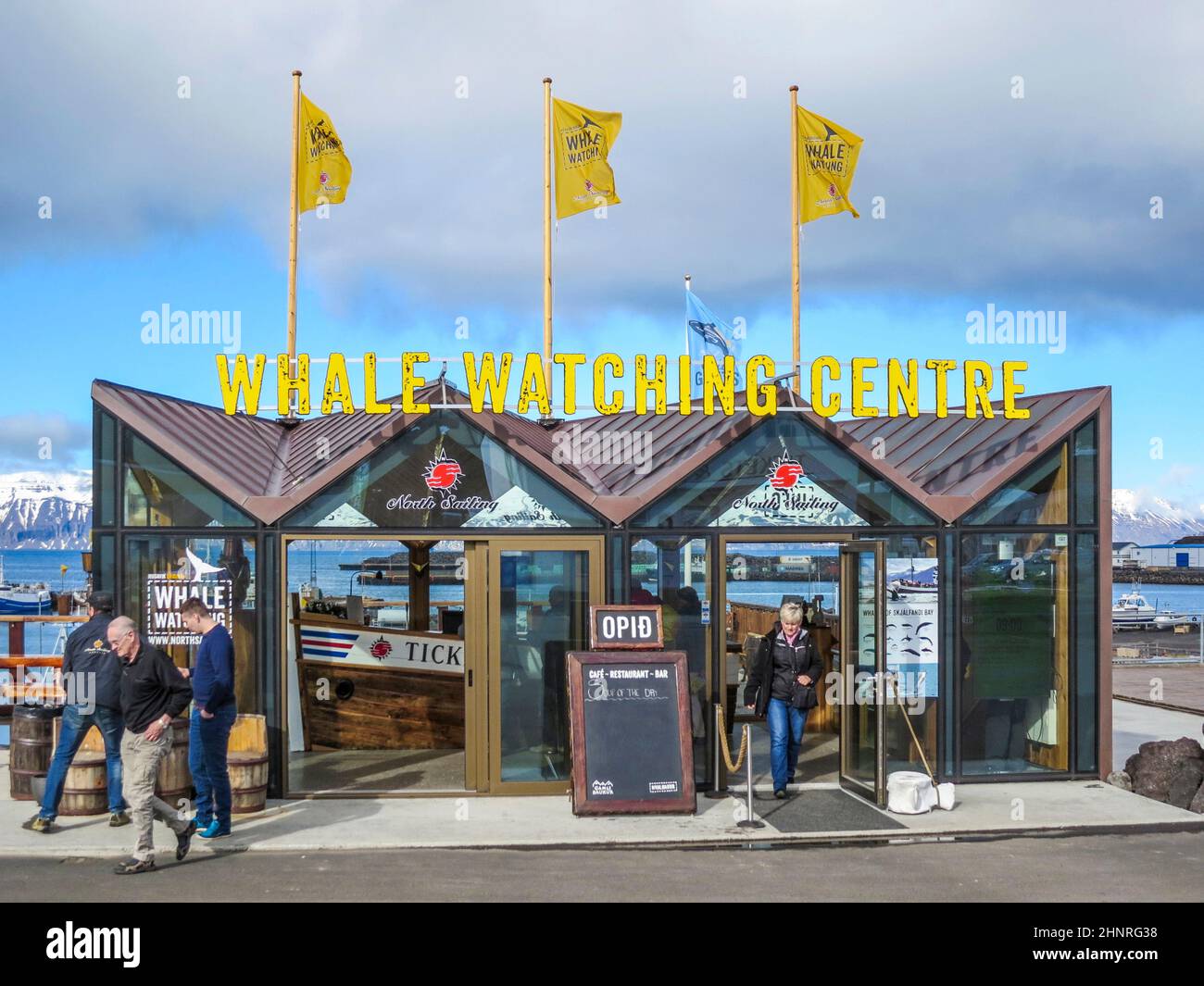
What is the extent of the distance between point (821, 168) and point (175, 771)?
9.74 m

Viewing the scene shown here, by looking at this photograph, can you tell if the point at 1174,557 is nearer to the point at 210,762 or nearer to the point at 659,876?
the point at 659,876

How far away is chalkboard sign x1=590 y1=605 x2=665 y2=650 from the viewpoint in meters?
10.2

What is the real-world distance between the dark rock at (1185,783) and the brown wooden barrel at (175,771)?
8.20 meters

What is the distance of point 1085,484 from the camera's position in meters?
11.4

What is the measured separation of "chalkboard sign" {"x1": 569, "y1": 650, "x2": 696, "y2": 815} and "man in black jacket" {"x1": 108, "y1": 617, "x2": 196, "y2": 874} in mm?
3180

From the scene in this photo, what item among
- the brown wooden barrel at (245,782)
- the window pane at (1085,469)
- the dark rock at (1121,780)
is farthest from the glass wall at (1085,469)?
the brown wooden barrel at (245,782)

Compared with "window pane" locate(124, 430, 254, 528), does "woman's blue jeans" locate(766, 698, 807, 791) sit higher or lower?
lower

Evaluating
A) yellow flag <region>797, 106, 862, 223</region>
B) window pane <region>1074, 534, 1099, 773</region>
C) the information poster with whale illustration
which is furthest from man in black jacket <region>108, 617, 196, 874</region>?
yellow flag <region>797, 106, 862, 223</region>

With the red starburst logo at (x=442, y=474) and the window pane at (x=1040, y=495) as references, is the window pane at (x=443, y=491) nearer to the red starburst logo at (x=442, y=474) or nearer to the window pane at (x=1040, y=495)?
the red starburst logo at (x=442, y=474)

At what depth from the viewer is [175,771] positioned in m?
9.74

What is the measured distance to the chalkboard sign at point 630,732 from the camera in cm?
971

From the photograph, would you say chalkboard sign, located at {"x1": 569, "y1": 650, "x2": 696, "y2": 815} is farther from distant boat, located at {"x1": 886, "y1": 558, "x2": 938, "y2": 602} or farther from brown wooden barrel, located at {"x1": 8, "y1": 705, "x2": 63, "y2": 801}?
brown wooden barrel, located at {"x1": 8, "y1": 705, "x2": 63, "y2": 801}

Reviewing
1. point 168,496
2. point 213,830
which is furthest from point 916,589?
A: point 168,496
